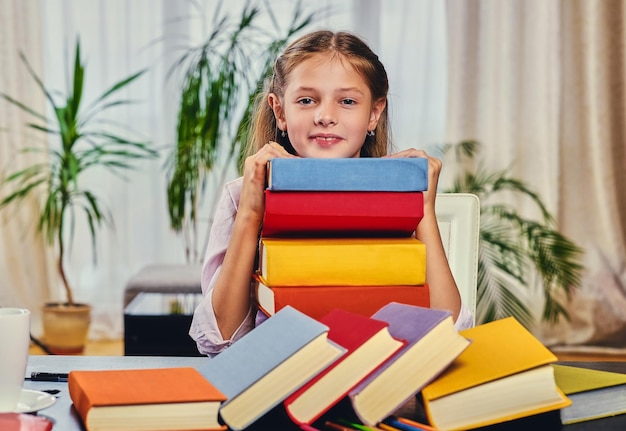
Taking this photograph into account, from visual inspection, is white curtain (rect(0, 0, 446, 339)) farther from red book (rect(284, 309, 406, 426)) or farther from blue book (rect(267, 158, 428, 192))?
red book (rect(284, 309, 406, 426))

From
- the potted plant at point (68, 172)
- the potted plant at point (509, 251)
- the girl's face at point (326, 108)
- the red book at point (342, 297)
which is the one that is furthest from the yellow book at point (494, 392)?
the potted plant at point (68, 172)

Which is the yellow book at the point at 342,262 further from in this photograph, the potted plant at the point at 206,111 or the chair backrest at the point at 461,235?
the potted plant at the point at 206,111

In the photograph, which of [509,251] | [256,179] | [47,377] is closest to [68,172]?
[509,251]

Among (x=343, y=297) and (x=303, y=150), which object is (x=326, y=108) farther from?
(x=343, y=297)

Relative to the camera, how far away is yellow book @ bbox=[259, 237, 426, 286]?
3.33ft

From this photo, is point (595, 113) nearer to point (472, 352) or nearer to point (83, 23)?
point (83, 23)

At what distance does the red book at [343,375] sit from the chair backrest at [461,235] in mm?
837

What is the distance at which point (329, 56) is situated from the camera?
157 cm

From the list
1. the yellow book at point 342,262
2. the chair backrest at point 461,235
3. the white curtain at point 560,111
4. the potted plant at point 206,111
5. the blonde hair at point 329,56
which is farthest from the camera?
the white curtain at point 560,111

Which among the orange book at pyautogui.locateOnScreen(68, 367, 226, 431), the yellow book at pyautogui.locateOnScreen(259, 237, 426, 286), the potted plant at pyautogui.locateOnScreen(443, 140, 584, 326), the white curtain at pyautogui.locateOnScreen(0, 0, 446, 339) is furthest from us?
the white curtain at pyautogui.locateOnScreen(0, 0, 446, 339)

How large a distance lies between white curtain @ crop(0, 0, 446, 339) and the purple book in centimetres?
341

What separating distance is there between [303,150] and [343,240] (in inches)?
18.1

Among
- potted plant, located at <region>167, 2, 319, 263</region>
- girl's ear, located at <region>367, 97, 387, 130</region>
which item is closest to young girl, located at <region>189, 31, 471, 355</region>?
girl's ear, located at <region>367, 97, 387, 130</region>

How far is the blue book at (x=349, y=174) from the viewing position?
999mm
